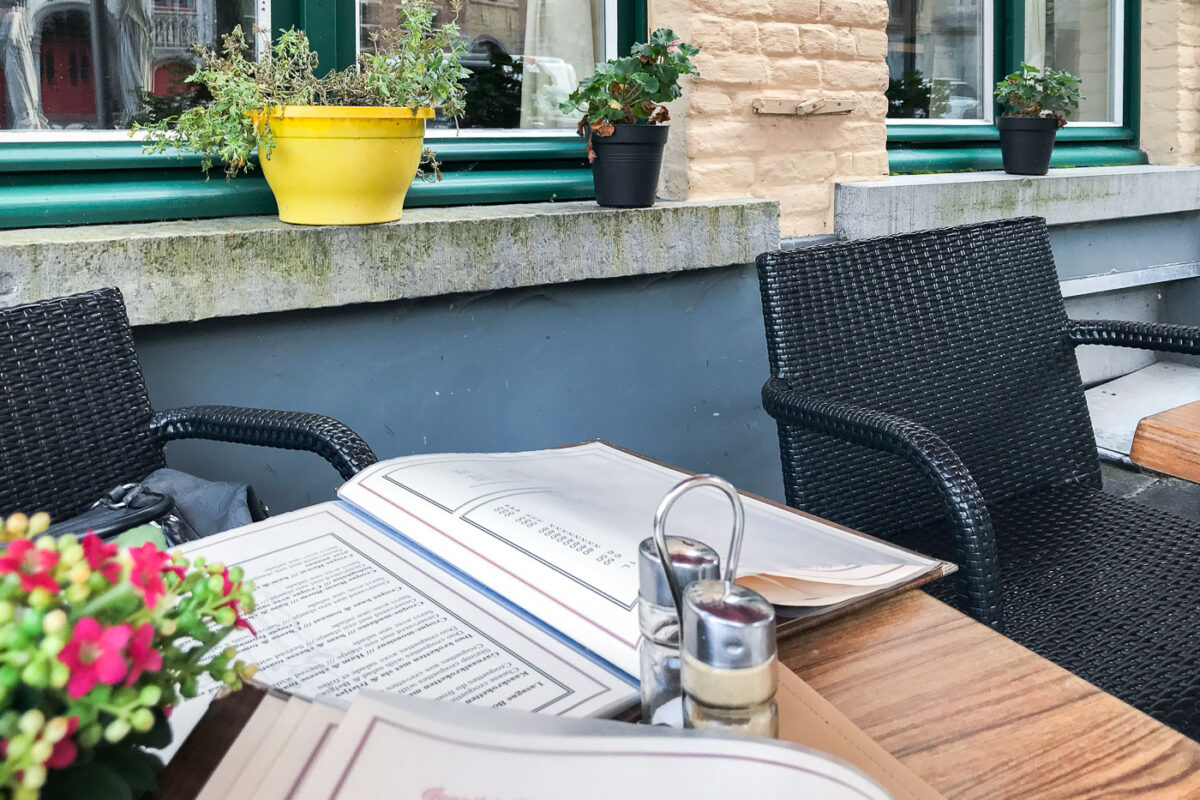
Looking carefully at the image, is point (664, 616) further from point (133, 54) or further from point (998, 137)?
point (998, 137)

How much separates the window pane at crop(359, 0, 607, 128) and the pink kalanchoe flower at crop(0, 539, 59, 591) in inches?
85.7

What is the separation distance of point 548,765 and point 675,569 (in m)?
0.13

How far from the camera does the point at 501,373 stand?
2312mm

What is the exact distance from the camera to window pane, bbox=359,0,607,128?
2.50m

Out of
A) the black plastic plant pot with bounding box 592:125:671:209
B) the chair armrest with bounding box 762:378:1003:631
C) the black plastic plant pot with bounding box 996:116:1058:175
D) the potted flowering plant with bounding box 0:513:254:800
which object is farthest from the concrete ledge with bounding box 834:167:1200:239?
the potted flowering plant with bounding box 0:513:254:800

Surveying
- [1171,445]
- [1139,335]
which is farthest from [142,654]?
[1139,335]

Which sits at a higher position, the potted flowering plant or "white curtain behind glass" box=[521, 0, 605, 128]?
"white curtain behind glass" box=[521, 0, 605, 128]

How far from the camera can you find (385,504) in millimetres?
943

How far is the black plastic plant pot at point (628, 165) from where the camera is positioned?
92.0 inches

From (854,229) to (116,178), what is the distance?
183 centimetres

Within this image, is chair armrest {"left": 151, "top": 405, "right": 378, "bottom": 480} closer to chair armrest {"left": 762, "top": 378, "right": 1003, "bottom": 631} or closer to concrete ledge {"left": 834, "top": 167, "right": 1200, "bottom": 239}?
chair armrest {"left": 762, "top": 378, "right": 1003, "bottom": 631}

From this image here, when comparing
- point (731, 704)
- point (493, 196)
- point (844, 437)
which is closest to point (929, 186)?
point (493, 196)

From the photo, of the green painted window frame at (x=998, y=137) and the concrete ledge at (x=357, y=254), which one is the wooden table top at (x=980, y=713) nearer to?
the concrete ledge at (x=357, y=254)

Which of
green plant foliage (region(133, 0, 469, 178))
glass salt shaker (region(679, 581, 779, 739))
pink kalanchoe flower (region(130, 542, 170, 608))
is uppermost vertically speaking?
green plant foliage (region(133, 0, 469, 178))
